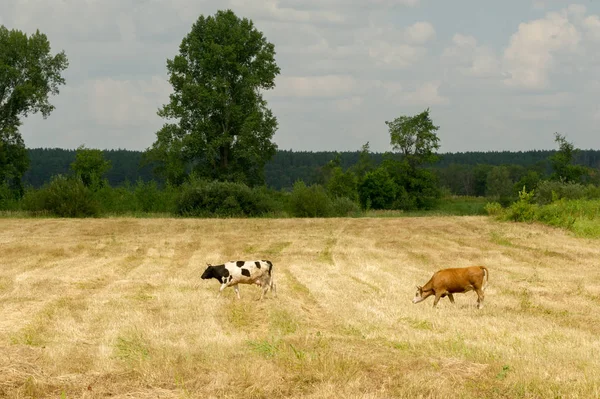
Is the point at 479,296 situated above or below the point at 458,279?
below

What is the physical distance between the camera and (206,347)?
11922 mm

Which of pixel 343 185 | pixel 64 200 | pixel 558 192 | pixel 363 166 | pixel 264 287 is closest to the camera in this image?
pixel 264 287

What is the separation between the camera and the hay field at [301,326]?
30.9 ft

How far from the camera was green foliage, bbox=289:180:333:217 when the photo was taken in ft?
174

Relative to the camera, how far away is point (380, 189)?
90938 millimetres

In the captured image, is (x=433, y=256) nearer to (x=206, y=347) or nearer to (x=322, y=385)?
(x=206, y=347)

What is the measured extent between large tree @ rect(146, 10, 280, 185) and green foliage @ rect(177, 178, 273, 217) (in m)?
8.81

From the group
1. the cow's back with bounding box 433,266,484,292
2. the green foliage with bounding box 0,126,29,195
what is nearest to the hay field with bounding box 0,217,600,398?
the cow's back with bounding box 433,266,484,292

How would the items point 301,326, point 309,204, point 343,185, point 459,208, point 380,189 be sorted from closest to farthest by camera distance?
1. point 301,326
2. point 309,204
3. point 380,189
4. point 459,208
5. point 343,185

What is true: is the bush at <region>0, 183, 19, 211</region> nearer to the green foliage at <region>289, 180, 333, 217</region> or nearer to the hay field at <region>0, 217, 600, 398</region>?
the green foliage at <region>289, 180, 333, 217</region>

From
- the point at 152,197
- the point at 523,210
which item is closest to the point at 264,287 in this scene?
the point at 523,210

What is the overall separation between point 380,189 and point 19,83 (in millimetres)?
45994

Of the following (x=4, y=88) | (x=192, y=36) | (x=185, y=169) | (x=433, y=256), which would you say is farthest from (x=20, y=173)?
(x=433, y=256)

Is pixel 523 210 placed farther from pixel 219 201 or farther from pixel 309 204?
pixel 219 201
